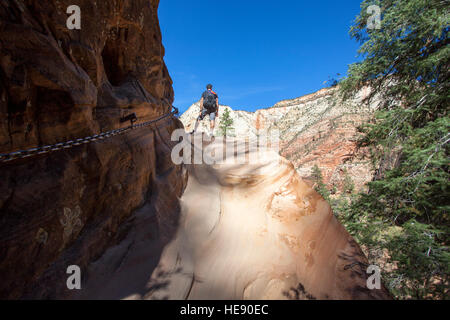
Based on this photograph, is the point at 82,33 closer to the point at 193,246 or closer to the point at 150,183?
the point at 150,183

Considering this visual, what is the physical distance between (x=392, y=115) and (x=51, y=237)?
783cm

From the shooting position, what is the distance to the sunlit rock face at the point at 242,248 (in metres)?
2.78

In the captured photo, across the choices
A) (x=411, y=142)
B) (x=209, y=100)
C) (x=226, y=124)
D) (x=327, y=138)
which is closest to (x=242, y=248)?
(x=411, y=142)

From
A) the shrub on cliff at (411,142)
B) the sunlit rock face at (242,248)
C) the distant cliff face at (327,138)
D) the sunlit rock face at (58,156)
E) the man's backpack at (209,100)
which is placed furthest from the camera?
the distant cliff face at (327,138)

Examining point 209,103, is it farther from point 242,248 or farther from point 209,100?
point 242,248

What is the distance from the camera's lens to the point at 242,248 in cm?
370

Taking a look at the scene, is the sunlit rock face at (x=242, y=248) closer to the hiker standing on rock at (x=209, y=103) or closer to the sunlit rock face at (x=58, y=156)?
the sunlit rock face at (x=58, y=156)

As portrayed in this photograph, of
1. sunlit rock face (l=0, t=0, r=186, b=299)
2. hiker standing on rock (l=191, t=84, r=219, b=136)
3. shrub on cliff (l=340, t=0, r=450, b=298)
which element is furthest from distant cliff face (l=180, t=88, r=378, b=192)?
sunlit rock face (l=0, t=0, r=186, b=299)

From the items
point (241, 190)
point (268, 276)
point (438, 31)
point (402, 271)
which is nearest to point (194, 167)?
point (241, 190)

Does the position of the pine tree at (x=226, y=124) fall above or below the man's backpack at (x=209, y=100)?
above

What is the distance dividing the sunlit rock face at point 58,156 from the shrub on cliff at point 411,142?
5.24m

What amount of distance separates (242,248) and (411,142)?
5.07m

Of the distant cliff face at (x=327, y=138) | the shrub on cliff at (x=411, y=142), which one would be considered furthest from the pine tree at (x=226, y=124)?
the shrub on cliff at (x=411, y=142)

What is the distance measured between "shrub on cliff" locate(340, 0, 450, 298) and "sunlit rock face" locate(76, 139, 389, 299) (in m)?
1.18
